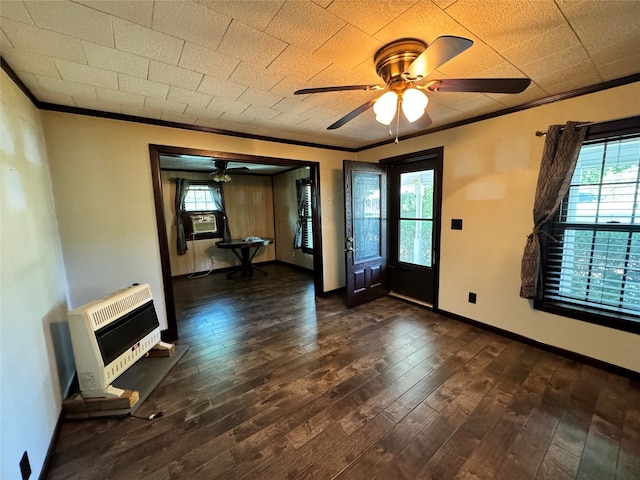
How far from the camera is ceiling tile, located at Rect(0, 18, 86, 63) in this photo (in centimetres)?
128

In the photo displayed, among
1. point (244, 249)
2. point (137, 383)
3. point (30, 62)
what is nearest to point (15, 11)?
point (30, 62)

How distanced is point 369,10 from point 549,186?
2.13 meters

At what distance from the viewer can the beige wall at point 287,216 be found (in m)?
5.94

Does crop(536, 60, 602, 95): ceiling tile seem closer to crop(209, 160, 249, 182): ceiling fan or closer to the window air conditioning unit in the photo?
crop(209, 160, 249, 182): ceiling fan

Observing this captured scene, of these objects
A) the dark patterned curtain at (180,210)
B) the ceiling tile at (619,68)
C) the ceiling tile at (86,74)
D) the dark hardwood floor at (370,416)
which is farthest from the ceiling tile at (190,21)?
the dark patterned curtain at (180,210)

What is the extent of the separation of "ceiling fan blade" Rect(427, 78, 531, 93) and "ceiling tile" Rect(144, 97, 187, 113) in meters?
2.09

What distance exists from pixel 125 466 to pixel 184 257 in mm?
4727

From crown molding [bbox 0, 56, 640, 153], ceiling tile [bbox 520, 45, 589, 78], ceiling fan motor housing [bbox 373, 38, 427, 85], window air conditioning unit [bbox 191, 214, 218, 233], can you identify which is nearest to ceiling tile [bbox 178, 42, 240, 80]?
ceiling fan motor housing [bbox 373, 38, 427, 85]

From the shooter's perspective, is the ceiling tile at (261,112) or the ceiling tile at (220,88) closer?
the ceiling tile at (220,88)

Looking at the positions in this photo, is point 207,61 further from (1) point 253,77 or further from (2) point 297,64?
(2) point 297,64

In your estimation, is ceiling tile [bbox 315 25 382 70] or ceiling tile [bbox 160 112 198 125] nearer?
ceiling tile [bbox 315 25 382 70]

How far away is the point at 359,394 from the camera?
6.44 ft

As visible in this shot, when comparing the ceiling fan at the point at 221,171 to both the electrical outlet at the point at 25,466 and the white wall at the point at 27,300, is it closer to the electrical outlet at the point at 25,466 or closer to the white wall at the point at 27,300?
the white wall at the point at 27,300

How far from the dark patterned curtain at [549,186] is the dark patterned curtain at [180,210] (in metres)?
5.80
